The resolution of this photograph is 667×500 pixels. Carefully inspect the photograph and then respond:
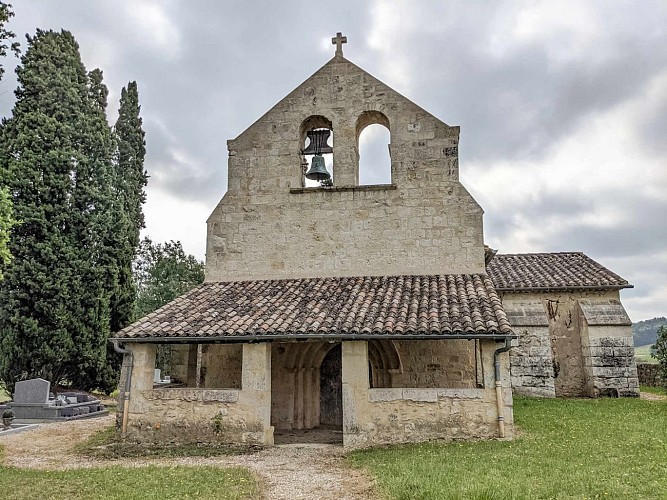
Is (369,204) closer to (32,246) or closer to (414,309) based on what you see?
(414,309)

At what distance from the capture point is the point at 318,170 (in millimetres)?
12586

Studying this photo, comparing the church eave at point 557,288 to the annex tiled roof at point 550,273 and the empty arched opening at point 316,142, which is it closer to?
the annex tiled roof at point 550,273

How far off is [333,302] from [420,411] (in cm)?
284

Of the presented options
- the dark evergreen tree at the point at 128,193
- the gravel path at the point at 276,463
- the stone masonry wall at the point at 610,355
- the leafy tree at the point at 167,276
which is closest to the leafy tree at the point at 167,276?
the leafy tree at the point at 167,276

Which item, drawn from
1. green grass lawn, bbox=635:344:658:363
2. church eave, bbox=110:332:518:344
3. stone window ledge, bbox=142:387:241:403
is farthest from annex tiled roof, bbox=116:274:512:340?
green grass lawn, bbox=635:344:658:363

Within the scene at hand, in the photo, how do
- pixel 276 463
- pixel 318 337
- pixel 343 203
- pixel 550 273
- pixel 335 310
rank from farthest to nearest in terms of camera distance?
pixel 550 273
pixel 343 203
pixel 335 310
pixel 318 337
pixel 276 463

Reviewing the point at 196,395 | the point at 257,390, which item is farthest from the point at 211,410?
the point at 257,390

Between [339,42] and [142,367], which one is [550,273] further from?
[142,367]

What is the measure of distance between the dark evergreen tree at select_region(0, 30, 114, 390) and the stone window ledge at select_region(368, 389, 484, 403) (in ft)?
42.8

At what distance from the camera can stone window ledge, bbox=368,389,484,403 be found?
29.7 feet

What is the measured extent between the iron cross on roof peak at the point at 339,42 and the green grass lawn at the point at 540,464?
9760 millimetres

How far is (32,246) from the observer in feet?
57.6

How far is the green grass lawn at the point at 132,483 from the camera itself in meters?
6.20

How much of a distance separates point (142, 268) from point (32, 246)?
14.7 meters
